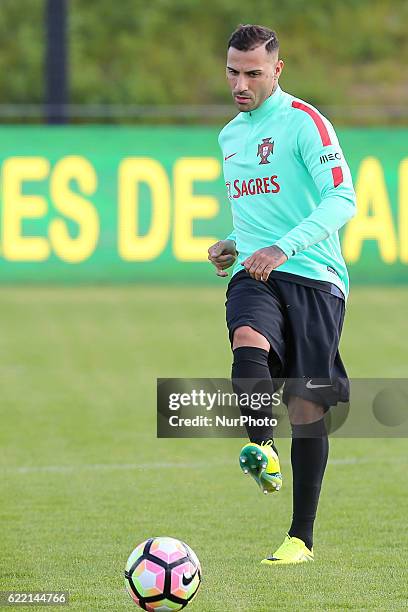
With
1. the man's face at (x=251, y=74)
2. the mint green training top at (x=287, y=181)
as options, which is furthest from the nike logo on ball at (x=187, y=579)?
the man's face at (x=251, y=74)

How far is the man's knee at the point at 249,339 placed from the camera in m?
5.24

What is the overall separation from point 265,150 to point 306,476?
1.31 metres

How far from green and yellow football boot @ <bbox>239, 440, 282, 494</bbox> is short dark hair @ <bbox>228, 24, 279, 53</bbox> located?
Answer: 5.11ft

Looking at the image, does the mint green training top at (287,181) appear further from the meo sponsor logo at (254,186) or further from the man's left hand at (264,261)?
the man's left hand at (264,261)

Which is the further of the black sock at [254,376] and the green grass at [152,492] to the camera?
the black sock at [254,376]

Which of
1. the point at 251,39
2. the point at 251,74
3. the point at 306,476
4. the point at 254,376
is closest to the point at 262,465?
the point at 254,376

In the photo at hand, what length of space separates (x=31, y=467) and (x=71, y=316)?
753cm

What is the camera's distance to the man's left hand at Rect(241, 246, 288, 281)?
508 centimetres

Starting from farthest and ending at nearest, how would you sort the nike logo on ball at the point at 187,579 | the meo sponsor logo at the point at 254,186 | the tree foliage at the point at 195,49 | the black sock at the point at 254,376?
1. the tree foliage at the point at 195,49
2. the meo sponsor logo at the point at 254,186
3. the black sock at the point at 254,376
4. the nike logo on ball at the point at 187,579

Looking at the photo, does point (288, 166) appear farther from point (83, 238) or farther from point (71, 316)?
point (83, 238)

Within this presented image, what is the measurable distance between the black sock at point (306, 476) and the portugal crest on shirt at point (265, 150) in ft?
3.51

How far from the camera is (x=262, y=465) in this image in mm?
4973

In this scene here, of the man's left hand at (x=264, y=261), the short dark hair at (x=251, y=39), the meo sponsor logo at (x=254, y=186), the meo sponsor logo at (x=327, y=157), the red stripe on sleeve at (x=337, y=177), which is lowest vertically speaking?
the man's left hand at (x=264, y=261)

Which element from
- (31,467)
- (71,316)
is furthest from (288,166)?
(71,316)
